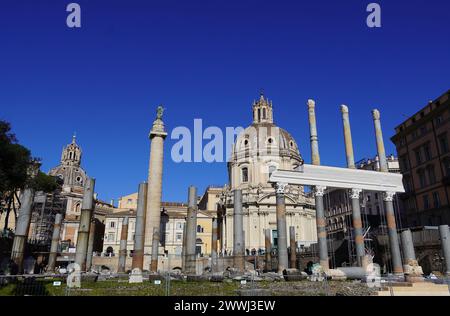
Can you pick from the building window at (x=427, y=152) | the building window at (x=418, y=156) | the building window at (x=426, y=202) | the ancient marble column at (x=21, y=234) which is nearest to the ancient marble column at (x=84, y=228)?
the ancient marble column at (x=21, y=234)

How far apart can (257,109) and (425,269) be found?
1915 inches

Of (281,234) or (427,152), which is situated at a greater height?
(427,152)

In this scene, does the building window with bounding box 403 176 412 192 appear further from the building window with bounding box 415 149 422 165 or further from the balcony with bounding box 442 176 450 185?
the balcony with bounding box 442 176 450 185

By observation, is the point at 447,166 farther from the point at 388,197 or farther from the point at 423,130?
the point at 388,197

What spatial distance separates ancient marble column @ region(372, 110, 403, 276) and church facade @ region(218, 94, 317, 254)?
2840cm

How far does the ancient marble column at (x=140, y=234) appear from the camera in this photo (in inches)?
1007

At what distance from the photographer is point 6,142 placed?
2711 cm

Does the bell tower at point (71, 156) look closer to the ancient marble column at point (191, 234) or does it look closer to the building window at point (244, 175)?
the building window at point (244, 175)

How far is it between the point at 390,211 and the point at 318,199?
585cm

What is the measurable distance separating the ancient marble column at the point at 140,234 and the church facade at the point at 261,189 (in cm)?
3048

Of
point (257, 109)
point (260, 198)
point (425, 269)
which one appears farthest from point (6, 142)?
point (257, 109)

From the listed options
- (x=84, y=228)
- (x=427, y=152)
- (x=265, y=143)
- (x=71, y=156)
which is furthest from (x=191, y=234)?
(x=71, y=156)

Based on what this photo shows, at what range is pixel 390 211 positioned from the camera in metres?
27.1
